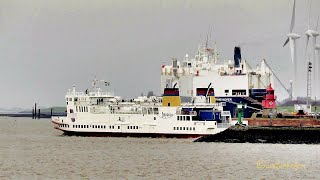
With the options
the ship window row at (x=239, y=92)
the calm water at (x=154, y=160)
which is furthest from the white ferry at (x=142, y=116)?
the ship window row at (x=239, y=92)

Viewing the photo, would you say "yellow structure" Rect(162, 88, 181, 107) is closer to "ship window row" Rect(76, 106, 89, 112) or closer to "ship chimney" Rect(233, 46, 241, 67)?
"ship window row" Rect(76, 106, 89, 112)

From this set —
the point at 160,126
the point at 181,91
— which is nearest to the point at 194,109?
the point at 160,126

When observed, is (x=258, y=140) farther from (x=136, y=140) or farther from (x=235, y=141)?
(x=136, y=140)

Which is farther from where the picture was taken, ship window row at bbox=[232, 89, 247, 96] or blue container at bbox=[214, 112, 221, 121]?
ship window row at bbox=[232, 89, 247, 96]

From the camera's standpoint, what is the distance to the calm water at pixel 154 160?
214 feet

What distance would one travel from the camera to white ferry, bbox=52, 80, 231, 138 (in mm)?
112250

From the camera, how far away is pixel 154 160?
257 ft

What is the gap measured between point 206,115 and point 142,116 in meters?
9.75

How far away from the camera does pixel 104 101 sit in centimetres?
11781

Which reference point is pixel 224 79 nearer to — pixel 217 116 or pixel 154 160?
pixel 217 116

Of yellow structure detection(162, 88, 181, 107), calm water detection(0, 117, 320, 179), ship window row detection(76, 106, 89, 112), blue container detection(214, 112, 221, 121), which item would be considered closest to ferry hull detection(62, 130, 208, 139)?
ship window row detection(76, 106, 89, 112)

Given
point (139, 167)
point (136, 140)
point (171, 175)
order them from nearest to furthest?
point (171, 175), point (139, 167), point (136, 140)

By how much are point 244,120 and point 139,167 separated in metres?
45.4

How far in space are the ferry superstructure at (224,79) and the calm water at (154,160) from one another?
2583cm
